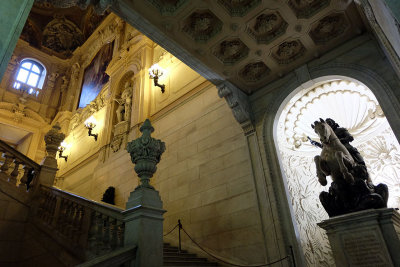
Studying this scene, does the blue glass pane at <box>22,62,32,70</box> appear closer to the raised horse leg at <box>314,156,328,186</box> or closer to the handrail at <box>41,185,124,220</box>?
the handrail at <box>41,185,124,220</box>

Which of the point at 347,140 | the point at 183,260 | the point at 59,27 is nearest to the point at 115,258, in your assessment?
the point at 183,260

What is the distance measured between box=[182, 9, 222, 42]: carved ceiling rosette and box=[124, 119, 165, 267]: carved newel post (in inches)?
95.7

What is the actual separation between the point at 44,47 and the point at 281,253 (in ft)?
62.6

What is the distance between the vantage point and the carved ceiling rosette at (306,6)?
486 cm

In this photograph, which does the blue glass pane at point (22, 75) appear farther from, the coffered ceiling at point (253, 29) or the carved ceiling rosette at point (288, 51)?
the carved ceiling rosette at point (288, 51)

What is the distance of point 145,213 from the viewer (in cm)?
349

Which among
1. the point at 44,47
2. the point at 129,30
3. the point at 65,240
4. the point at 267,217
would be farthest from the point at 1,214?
the point at 44,47

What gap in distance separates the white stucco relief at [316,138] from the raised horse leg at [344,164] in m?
1.68

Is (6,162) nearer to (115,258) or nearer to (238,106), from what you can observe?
(115,258)

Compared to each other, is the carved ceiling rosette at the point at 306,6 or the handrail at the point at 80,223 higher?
the carved ceiling rosette at the point at 306,6

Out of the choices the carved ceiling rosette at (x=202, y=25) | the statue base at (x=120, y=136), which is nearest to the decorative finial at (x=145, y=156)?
the carved ceiling rosette at (x=202, y=25)

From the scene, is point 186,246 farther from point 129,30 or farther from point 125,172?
point 129,30

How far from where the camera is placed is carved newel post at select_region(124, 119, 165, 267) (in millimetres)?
3361

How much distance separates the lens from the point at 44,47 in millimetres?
17938
